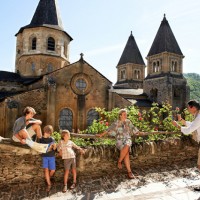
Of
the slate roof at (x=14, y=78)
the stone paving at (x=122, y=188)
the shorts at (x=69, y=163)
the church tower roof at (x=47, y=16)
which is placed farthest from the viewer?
the church tower roof at (x=47, y=16)

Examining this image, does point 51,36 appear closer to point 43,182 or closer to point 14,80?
point 14,80

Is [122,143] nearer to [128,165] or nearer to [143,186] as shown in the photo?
[128,165]

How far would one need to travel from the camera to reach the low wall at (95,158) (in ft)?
16.4

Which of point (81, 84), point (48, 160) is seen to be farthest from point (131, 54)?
point (48, 160)

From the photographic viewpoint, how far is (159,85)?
3294 cm

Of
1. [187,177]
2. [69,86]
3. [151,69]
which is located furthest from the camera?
[151,69]

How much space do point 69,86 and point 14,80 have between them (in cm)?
753


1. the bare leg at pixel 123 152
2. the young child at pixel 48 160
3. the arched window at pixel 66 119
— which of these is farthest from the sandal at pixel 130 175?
the arched window at pixel 66 119

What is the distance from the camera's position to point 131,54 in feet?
146

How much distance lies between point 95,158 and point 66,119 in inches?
585

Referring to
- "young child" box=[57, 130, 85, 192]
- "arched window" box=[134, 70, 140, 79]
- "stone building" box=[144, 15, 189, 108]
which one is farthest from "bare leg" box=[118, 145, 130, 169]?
"arched window" box=[134, 70, 140, 79]

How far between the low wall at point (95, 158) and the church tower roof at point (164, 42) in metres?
28.6

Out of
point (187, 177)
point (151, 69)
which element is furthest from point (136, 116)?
point (151, 69)

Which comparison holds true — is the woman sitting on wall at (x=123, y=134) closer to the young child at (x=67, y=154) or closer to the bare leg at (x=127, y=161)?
the bare leg at (x=127, y=161)
